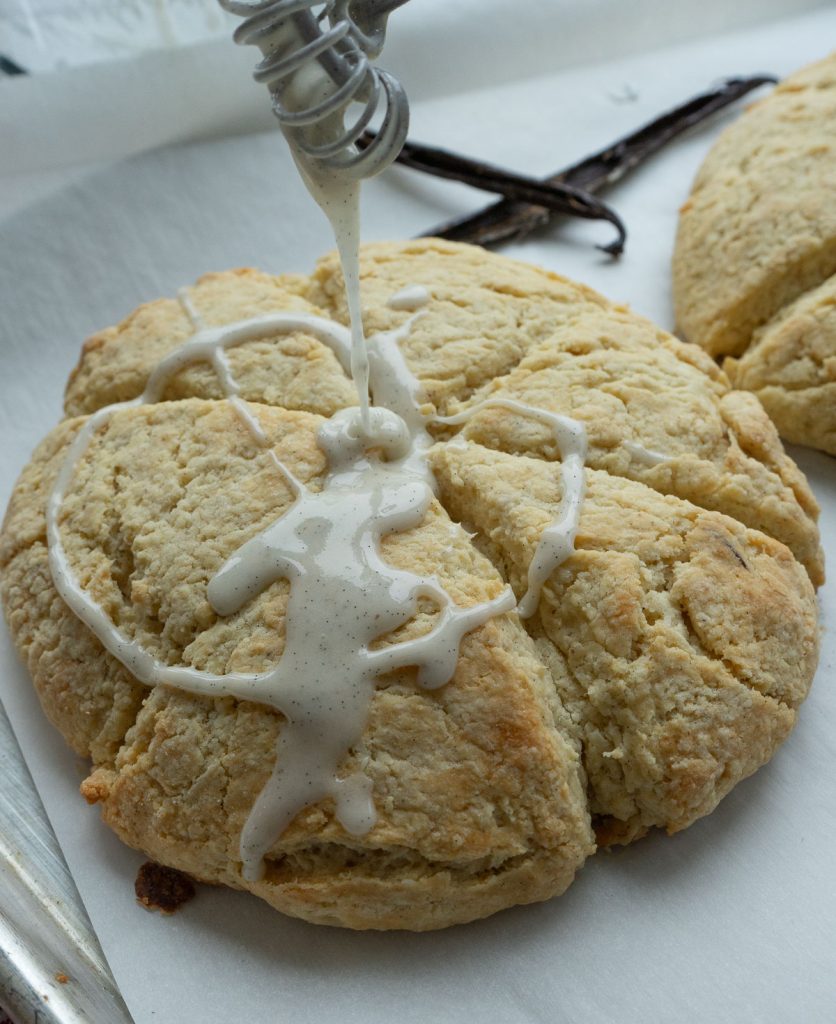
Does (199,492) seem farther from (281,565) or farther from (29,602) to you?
(29,602)

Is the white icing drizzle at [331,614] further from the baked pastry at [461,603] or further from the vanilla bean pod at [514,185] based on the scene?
the vanilla bean pod at [514,185]

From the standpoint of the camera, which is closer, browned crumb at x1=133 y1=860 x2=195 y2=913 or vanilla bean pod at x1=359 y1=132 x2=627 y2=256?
browned crumb at x1=133 y1=860 x2=195 y2=913

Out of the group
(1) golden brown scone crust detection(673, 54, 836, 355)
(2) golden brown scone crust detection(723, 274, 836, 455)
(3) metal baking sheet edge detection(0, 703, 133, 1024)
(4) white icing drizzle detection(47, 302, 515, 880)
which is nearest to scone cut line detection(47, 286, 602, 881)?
(4) white icing drizzle detection(47, 302, 515, 880)

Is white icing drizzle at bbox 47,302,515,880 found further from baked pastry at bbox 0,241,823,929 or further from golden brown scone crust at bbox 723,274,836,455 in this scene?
golden brown scone crust at bbox 723,274,836,455

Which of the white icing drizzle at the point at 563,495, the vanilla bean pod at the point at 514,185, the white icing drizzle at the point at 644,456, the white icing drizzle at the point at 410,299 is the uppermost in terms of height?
the white icing drizzle at the point at 410,299

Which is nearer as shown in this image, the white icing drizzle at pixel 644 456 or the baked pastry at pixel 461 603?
the baked pastry at pixel 461 603

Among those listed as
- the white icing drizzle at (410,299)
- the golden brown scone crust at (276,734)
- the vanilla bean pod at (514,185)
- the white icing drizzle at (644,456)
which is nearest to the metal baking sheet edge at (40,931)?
the golden brown scone crust at (276,734)

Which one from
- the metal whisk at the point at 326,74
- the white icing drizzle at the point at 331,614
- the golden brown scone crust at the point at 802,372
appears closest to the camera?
the metal whisk at the point at 326,74

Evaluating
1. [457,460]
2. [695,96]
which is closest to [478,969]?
[457,460]
